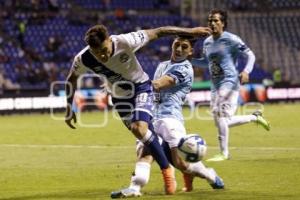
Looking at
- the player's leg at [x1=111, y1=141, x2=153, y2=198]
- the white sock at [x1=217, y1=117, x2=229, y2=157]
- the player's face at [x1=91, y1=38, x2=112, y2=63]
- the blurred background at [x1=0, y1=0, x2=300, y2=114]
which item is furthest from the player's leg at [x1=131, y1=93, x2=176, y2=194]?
the blurred background at [x1=0, y1=0, x2=300, y2=114]

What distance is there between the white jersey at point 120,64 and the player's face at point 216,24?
14.5 feet

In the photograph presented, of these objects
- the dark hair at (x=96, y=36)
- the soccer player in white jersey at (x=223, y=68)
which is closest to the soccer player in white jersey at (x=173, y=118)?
the dark hair at (x=96, y=36)

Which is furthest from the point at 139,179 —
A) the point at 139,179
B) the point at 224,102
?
the point at 224,102

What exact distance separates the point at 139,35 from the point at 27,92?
744 inches

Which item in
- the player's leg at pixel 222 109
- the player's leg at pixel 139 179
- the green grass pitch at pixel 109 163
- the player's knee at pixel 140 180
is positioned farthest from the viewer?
the player's leg at pixel 222 109

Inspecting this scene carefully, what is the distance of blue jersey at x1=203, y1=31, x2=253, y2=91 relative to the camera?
580 inches

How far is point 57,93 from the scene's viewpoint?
29.0 metres

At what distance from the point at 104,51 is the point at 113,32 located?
1106 inches

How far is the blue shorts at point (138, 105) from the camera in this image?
32.6ft

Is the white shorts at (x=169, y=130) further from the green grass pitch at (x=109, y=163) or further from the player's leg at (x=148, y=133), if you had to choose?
the green grass pitch at (x=109, y=163)

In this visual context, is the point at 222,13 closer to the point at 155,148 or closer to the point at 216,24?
the point at 216,24

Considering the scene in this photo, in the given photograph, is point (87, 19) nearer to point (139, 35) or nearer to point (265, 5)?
point (265, 5)

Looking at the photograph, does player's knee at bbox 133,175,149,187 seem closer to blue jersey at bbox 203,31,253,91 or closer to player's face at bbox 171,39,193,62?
player's face at bbox 171,39,193,62

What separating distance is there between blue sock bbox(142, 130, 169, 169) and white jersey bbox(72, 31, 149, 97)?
2.05ft
